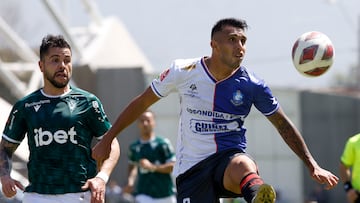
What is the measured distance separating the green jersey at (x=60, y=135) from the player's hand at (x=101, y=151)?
8.7 inches

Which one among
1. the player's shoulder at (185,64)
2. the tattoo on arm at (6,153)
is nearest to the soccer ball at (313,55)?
the player's shoulder at (185,64)

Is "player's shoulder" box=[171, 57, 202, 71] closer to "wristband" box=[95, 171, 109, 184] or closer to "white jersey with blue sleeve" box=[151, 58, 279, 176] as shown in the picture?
"white jersey with blue sleeve" box=[151, 58, 279, 176]

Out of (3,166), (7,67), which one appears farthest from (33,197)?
(7,67)

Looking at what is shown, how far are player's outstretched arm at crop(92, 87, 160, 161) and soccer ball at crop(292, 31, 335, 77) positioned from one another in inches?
63.6

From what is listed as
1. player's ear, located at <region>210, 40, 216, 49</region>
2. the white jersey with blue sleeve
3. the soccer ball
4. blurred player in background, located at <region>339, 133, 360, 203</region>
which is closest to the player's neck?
the white jersey with blue sleeve

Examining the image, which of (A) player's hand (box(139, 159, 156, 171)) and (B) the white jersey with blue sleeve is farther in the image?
(A) player's hand (box(139, 159, 156, 171))

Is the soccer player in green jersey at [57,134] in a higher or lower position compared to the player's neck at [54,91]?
lower

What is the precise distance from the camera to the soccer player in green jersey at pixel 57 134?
8398mm

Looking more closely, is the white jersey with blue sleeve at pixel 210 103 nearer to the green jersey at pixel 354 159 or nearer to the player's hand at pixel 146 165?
the green jersey at pixel 354 159

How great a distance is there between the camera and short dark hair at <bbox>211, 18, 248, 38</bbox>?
853 cm

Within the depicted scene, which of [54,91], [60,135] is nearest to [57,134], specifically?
[60,135]

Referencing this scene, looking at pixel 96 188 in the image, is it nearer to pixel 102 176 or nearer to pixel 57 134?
pixel 102 176

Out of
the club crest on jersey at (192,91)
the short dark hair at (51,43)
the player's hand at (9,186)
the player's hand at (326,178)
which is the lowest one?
the player's hand at (326,178)

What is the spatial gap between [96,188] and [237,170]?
3.73 feet
